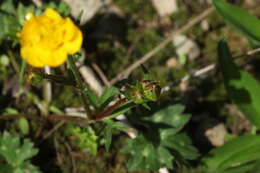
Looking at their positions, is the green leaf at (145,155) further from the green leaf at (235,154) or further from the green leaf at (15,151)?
the green leaf at (15,151)

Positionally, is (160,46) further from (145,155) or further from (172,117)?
(145,155)

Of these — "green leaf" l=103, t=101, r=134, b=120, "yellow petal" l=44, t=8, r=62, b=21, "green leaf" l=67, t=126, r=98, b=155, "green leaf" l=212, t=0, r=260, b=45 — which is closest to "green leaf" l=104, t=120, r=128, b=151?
"green leaf" l=103, t=101, r=134, b=120

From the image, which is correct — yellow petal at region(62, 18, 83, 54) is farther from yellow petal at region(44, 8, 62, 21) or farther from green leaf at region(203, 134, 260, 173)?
green leaf at region(203, 134, 260, 173)

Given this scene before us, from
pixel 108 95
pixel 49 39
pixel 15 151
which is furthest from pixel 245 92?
pixel 15 151

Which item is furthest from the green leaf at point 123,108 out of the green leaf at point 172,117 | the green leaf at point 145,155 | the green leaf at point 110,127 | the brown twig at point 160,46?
the brown twig at point 160,46

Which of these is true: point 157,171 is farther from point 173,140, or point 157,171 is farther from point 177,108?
point 177,108
